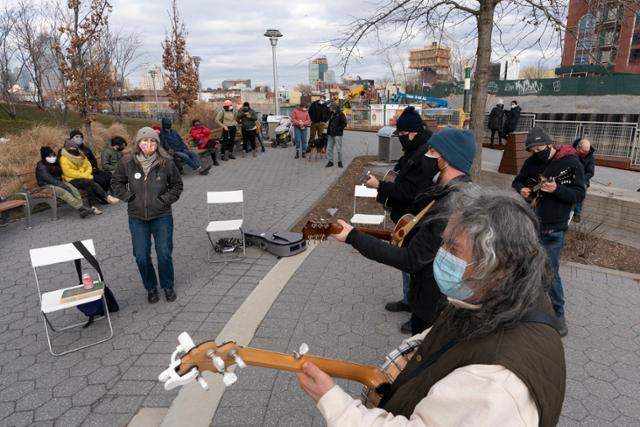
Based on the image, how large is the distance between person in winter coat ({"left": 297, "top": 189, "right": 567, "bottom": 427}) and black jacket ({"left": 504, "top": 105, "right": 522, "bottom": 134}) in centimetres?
1587

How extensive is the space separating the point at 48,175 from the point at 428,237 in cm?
800

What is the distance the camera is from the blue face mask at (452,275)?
4.16ft

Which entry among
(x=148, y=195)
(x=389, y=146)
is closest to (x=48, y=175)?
(x=148, y=195)

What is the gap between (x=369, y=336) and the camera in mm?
3889

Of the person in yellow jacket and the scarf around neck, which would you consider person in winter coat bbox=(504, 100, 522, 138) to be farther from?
the scarf around neck

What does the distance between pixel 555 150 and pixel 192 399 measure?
4.05 metres

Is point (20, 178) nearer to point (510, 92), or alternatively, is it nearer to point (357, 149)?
point (357, 149)

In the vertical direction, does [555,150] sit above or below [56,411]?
above

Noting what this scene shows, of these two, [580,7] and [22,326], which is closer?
[22,326]

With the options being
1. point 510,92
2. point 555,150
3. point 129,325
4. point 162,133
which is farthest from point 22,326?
point 510,92

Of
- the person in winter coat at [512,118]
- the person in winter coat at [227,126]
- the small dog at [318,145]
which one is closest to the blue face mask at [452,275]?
the small dog at [318,145]

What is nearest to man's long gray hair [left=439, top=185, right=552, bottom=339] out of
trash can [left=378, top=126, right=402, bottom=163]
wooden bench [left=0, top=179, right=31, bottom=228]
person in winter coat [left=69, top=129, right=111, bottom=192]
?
wooden bench [left=0, top=179, right=31, bottom=228]

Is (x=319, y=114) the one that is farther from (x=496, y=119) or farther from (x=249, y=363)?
(x=249, y=363)

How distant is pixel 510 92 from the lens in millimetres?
22031
